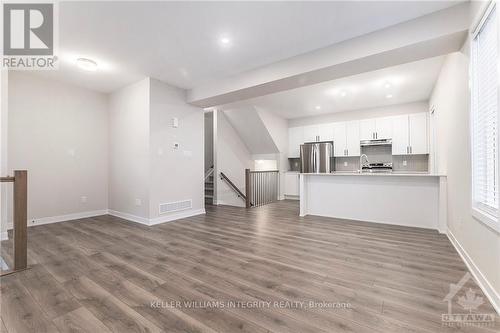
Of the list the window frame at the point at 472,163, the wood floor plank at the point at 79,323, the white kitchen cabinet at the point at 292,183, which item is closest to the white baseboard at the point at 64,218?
the wood floor plank at the point at 79,323

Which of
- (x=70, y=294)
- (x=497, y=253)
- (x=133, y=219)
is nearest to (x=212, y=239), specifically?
(x=70, y=294)

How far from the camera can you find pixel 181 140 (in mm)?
4695

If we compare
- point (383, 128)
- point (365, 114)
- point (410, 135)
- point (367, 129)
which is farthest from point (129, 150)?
point (410, 135)

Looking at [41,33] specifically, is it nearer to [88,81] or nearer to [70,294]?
[88,81]

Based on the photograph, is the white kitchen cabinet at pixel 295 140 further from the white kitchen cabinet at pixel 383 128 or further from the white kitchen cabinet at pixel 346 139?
the white kitchen cabinet at pixel 383 128

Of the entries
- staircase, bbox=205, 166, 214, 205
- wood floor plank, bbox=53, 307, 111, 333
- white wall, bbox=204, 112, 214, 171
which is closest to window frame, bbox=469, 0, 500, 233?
wood floor plank, bbox=53, 307, 111, 333

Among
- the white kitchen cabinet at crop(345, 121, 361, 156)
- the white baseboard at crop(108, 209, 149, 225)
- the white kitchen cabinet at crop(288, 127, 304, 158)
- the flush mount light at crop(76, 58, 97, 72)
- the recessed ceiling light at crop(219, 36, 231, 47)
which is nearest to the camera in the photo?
the recessed ceiling light at crop(219, 36, 231, 47)

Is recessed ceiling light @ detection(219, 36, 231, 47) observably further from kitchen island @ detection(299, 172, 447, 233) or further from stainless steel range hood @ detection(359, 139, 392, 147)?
stainless steel range hood @ detection(359, 139, 392, 147)

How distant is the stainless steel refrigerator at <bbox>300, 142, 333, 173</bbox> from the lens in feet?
22.7

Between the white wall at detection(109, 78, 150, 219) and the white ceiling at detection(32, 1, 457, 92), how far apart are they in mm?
788

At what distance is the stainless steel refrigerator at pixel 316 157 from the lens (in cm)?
693

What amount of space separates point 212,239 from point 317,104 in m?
4.50

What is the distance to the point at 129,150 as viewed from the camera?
4.54 m

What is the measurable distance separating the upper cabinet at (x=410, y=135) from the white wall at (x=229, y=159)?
445cm
